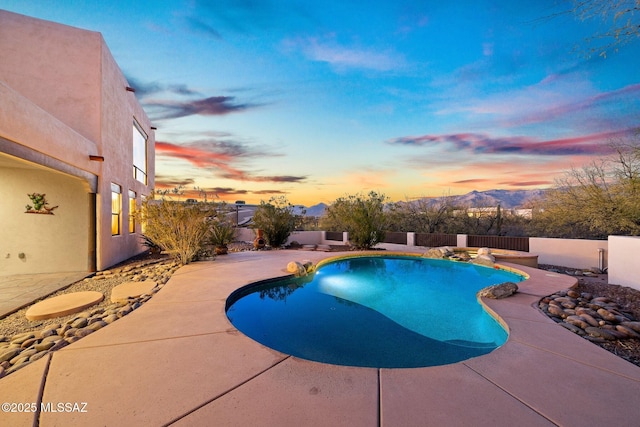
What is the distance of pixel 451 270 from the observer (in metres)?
7.77

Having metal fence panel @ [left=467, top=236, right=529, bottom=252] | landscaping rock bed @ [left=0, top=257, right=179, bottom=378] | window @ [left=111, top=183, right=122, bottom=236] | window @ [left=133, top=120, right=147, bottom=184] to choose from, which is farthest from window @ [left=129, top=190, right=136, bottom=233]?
metal fence panel @ [left=467, top=236, right=529, bottom=252]

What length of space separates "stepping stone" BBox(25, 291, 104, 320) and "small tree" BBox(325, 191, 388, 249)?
8492 mm

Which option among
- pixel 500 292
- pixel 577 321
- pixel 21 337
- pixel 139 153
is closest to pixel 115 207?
pixel 139 153

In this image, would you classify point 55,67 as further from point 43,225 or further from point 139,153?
point 139,153

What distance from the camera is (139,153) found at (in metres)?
10.4

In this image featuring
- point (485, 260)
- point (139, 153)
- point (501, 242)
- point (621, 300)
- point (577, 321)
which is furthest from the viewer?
point (139, 153)

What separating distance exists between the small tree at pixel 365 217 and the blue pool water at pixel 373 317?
3853mm

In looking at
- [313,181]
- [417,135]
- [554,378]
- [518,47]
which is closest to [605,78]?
[518,47]

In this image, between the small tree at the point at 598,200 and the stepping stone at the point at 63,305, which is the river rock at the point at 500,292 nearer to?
the stepping stone at the point at 63,305

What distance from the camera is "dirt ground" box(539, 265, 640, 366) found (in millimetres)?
2736

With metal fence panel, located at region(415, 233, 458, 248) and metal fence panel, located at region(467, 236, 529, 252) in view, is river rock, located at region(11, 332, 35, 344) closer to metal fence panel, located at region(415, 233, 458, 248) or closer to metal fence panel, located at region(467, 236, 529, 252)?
metal fence panel, located at region(415, 233, 458, 248)

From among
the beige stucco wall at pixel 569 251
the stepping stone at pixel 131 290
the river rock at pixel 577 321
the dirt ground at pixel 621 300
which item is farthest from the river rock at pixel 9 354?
the beige stucco wall at pixel 569 251

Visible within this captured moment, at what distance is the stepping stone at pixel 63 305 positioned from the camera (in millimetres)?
3590

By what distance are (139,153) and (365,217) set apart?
9.19 m
